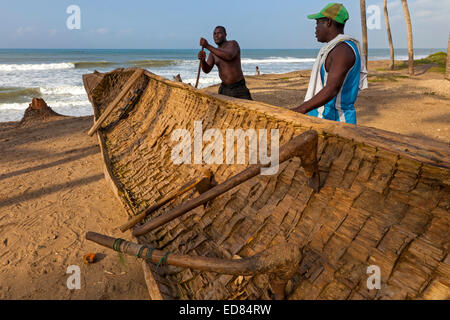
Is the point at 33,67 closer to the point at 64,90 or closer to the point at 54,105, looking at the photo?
the point at 64,90

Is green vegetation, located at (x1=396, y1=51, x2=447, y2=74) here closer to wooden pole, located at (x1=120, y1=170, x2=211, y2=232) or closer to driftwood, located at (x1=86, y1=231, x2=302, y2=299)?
wooden pole, located at (x1=120, y1=170, x2=211, y2=232)

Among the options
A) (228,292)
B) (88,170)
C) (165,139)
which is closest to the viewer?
(228,292)

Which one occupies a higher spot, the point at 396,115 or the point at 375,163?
the point at 396,115

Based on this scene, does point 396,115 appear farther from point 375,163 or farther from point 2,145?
point 2,145

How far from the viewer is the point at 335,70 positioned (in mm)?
2262

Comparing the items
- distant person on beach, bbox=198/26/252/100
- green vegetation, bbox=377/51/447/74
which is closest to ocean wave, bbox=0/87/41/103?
distant person on beach, bbox=198/26/252/100

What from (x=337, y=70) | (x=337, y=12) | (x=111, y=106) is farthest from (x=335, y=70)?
(x=111, y=106)

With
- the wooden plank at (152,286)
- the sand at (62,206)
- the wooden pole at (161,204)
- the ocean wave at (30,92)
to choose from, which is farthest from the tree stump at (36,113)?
the wooden plank at (152,286)

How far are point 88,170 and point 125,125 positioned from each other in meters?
1.12

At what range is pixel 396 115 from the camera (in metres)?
7.54

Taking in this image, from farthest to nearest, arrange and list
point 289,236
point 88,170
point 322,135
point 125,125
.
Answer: point 125,125
point 88,170
point 322,135
point 289,236

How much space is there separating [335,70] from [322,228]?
1335 millimetres
